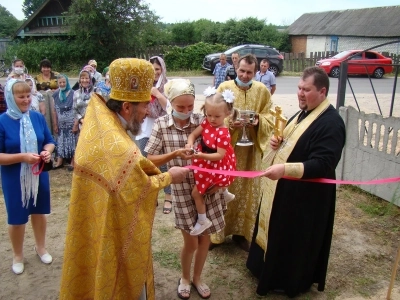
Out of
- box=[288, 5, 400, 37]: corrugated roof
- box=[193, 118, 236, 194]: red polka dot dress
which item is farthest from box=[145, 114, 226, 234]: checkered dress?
box=[288, 5, 400, 37]: corrugated roof

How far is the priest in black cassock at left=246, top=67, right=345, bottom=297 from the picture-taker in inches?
112

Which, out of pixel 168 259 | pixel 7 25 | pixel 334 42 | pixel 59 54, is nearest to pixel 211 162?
pixel 168 259

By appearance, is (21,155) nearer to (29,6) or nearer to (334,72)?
(334,72)

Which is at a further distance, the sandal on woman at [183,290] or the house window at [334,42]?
the house window at [334,42]

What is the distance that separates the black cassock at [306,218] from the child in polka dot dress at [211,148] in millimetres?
550

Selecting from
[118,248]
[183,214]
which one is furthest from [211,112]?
[118,248]

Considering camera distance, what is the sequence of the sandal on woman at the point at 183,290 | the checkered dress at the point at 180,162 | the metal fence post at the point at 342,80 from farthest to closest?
1. the metal fence post at the point at 342,80
2. the sandal on woman at the point at 183,290
3. the checkered dress at the point at 180,162

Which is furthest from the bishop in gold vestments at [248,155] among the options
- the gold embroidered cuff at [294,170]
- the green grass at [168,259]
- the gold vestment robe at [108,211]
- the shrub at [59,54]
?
the shrub at [59,54]

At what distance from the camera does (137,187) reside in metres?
2.14

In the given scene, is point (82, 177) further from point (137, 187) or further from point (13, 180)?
point (13, 180)

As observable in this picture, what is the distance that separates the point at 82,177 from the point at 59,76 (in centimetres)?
569

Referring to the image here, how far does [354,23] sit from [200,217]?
36.3 m

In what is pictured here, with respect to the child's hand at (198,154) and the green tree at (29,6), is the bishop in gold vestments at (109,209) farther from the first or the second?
the green tree at (29,6)

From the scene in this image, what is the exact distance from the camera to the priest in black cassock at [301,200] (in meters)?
2.84
